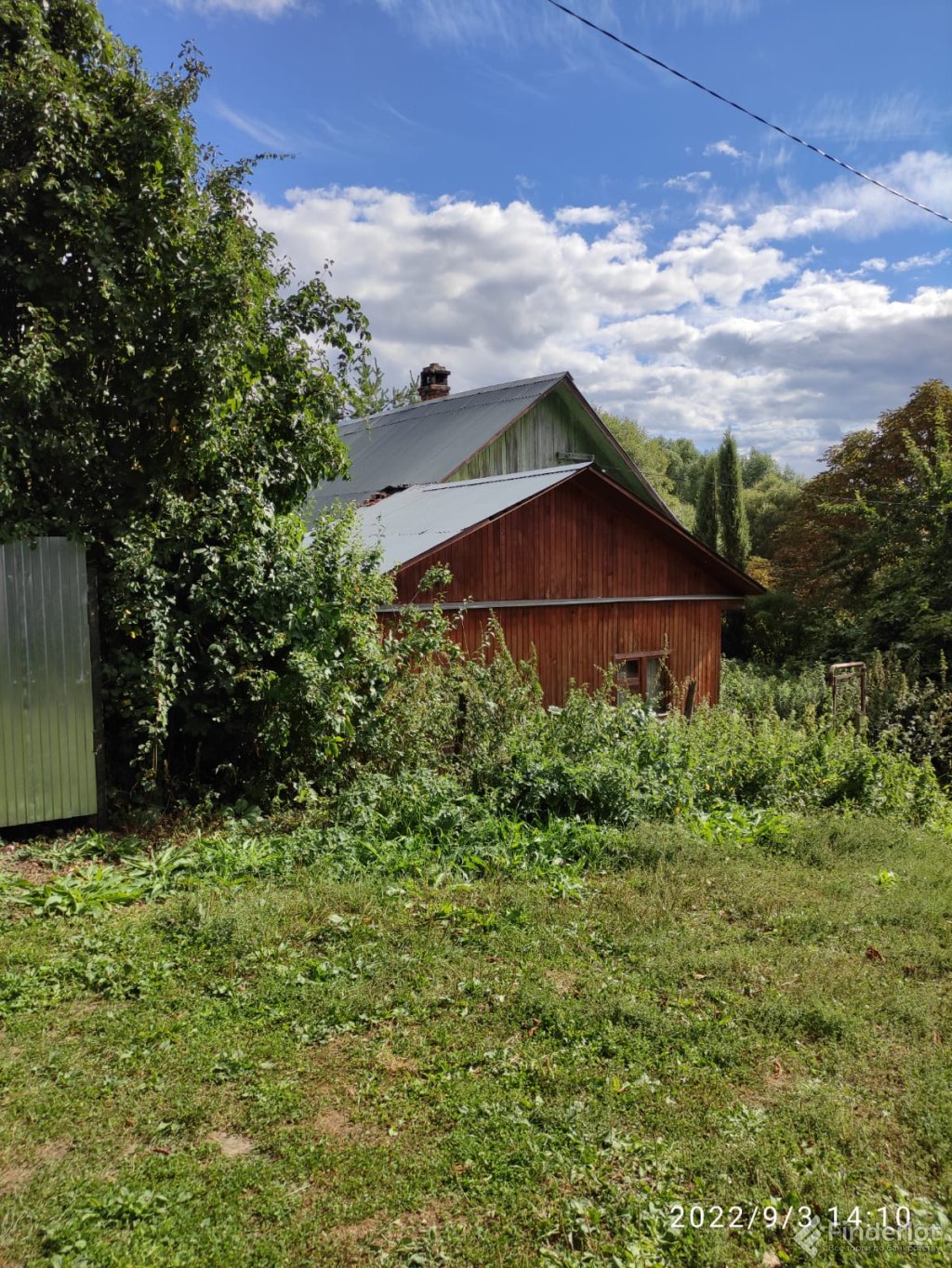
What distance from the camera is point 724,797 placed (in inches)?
291

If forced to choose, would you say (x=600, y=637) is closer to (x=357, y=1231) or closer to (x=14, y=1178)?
(x=357, y=1231)

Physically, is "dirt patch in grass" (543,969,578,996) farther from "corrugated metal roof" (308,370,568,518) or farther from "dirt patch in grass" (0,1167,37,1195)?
"corrugated metal roof" (308,370,568,518)

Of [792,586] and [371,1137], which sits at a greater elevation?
[792,586]

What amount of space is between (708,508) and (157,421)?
93.8 feet

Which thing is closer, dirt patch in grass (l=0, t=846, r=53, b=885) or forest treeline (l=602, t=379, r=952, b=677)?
dirt patch in grass (l=0, t=846, r=53, b=885)

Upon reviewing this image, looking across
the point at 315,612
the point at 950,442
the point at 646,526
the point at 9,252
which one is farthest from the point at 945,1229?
the point at 950,442

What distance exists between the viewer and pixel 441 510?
39.2 ft

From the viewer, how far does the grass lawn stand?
2572 millimetres

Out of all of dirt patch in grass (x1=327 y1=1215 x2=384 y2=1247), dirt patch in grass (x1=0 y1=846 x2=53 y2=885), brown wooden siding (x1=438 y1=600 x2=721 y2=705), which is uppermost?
brown wooden siding (x1=438 y1=600 x2=721 y2=705)

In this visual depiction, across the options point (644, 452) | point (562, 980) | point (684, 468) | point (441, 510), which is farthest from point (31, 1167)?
point (684, 468)

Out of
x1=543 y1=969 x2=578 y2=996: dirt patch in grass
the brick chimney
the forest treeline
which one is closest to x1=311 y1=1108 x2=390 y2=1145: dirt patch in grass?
x1=543 y1=969 x2=578 y2=996: dirt patch in grass

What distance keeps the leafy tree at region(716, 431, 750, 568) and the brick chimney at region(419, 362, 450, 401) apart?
11820 millimetres

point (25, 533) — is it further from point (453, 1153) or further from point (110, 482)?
point (453, 1153)

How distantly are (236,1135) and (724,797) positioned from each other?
5.48 m
